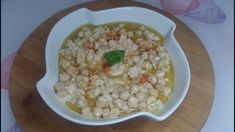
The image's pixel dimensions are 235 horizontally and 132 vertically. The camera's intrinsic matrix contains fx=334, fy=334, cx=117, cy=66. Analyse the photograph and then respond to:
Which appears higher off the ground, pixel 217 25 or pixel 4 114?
pixel 217 25

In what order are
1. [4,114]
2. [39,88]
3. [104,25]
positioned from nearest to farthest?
[39,88] → [4,114] → [104,25]

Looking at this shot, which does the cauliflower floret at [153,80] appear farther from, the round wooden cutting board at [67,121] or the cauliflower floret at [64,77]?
the cauliflower floret at [64,77]

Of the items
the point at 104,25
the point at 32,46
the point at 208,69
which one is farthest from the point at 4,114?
the point at 208,69

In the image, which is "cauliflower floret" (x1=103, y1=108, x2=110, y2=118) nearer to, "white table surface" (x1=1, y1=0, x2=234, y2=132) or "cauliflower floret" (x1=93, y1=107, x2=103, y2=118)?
"cauliflower floret" (x1=93, y1=107, x2=103, y2=118)

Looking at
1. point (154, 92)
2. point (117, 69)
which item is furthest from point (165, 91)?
point (117, 69)

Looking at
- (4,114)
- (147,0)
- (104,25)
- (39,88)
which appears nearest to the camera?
(39,88)

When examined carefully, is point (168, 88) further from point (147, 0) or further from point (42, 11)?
point (42, 11)

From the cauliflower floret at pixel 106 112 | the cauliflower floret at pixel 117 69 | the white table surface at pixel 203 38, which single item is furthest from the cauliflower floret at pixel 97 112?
the white table surface at pixel 203 38

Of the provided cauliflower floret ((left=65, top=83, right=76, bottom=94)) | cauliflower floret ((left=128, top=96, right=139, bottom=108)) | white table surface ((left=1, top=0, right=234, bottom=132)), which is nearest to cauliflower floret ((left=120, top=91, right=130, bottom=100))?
cauliflower floret ((left=128, top=96, right=139, bottom=108))
